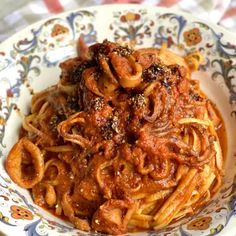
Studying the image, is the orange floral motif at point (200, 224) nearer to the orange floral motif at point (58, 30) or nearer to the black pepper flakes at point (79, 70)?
the black pepper flakes at point (79, 70)

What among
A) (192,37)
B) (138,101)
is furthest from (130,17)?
(138,101)

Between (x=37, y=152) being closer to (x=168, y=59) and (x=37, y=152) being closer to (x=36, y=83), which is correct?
(x=36, y=83)

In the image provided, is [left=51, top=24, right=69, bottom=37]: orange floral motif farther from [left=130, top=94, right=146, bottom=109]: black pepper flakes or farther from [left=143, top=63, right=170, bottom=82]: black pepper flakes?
[left=130, top=94, right=146, bottom=109]: black pepper flakes

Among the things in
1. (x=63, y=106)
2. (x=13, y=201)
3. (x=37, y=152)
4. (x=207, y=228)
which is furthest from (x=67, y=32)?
(x=207, y=228)

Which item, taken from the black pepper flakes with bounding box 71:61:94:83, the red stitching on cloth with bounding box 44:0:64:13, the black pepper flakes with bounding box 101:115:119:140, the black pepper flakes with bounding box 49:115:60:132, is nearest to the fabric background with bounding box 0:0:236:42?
the red stitching on cloth with bounding box 44:0:64:13

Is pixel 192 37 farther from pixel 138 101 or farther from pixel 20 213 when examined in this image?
pixel 20 213
